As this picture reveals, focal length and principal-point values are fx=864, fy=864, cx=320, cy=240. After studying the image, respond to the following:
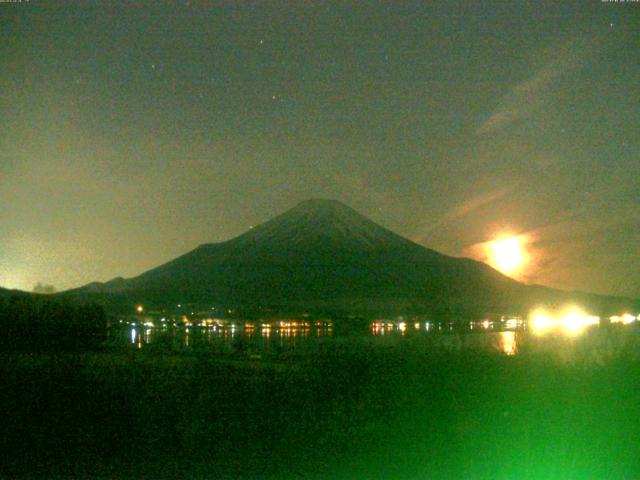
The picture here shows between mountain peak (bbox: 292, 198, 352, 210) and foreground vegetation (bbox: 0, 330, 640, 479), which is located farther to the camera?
mountain peak (bbox: 292, 198, 352, 210)

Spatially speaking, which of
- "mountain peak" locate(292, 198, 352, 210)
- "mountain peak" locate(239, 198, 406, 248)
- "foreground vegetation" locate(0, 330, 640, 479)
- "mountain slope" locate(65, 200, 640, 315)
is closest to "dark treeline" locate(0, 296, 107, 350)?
"foreground vegetation" locate(0, 330, 640, 479)

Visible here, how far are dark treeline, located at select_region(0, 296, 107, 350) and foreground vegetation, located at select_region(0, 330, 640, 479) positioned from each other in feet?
35.2

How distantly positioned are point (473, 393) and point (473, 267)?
6333 cm

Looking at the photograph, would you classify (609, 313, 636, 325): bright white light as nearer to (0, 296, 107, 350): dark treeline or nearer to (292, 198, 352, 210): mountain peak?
(0, 296, 107, 350): dark treeline

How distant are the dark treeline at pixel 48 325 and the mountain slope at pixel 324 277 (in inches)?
1003

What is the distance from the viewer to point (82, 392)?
45.3 feet

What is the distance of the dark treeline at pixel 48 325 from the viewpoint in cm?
2645

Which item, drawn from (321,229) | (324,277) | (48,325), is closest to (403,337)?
(48,325)

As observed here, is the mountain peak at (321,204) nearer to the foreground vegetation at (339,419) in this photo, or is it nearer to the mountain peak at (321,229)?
the mountain peak at (321,229)

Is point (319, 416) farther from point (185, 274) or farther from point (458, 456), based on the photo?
point (185, 274)

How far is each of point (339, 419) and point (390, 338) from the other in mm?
11661

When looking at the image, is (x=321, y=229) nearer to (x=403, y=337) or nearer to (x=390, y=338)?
(x=403, y=337)

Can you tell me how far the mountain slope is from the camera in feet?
194

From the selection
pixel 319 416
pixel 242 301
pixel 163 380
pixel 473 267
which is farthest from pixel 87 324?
pixel 473 267
